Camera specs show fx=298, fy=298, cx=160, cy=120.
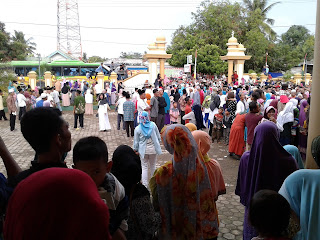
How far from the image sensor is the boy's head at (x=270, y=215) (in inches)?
72.3

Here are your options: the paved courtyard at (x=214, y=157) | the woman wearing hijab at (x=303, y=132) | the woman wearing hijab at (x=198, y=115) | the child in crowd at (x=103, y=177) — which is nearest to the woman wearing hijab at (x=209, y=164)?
the child in crowd at (x=103, y=177)

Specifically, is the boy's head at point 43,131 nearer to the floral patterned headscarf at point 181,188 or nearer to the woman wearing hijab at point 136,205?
the woman wearing hijab at point 136,205

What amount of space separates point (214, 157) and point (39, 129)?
701 cm

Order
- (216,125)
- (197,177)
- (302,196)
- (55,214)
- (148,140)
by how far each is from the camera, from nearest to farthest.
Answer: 1. (55,214)
2. (302,196)
3. (197,177)
4. (148,140)
5. (216,125)

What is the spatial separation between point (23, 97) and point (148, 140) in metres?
9.82

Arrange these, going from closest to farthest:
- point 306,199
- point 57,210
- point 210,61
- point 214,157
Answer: point 57,210 < point 306,199 < point 214,157 < point 210,61

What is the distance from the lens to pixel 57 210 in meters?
1.14

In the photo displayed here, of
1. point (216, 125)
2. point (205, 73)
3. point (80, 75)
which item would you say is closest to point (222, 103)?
point (216, 125)

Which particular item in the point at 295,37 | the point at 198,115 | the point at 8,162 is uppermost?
the point at 295,37

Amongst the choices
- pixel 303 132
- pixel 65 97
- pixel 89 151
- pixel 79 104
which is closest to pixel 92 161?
pixel 89 151

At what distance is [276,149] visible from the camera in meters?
3.06

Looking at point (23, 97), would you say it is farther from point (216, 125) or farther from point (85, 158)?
point (85, 158)

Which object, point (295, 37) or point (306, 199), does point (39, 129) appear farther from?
point (295, 37)

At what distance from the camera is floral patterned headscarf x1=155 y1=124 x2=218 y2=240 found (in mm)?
2553
